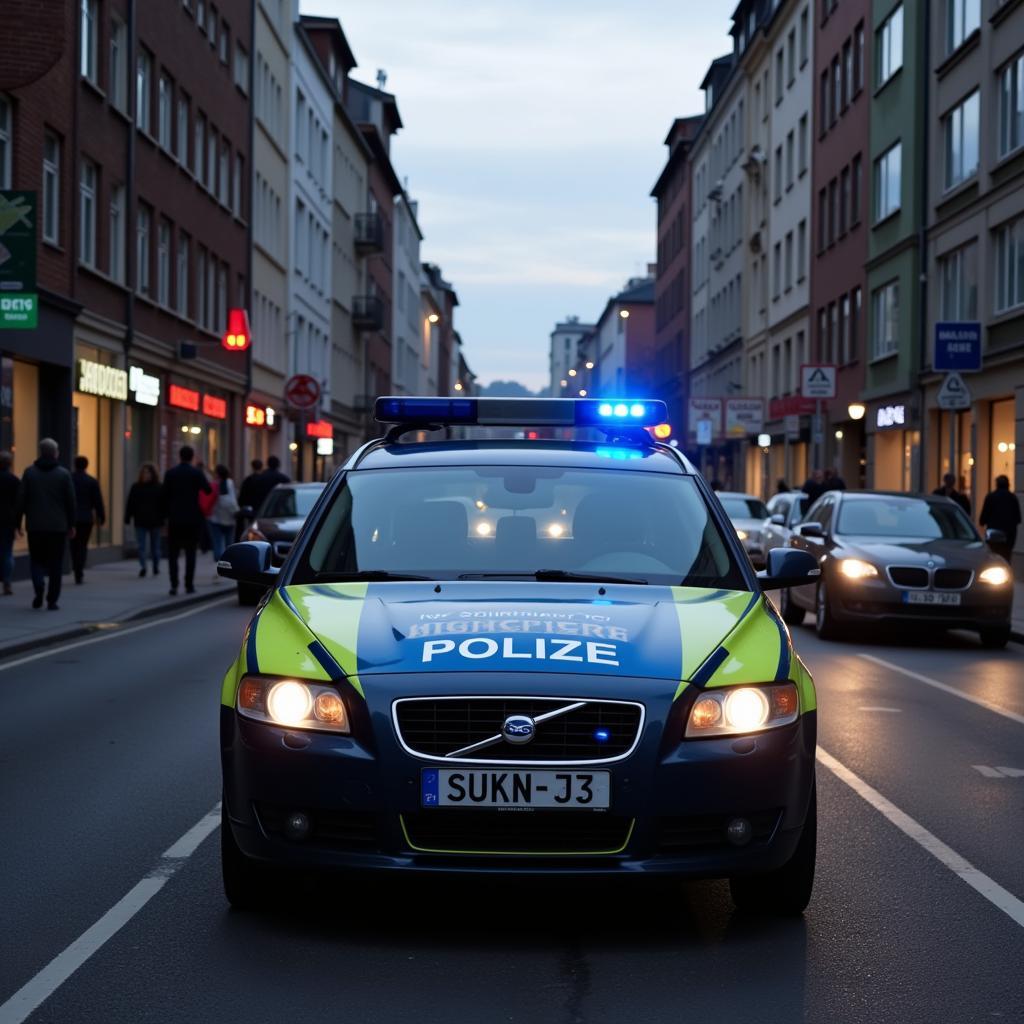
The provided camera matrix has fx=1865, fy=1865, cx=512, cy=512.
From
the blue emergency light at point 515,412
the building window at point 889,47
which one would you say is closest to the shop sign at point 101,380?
the building window at point 889,47

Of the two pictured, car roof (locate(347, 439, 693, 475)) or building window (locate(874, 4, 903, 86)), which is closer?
car roof (locate(347, 439, 693, 475))

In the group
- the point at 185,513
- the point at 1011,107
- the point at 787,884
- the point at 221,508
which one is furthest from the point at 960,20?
the point at 787,884

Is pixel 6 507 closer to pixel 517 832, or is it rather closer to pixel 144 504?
pixel 144 504

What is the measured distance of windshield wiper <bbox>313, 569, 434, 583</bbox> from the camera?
6.43m

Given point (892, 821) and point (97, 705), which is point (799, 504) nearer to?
point (97, 705)

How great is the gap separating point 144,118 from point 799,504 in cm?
1785

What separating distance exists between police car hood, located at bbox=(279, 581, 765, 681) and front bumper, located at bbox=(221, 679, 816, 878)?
20 cm

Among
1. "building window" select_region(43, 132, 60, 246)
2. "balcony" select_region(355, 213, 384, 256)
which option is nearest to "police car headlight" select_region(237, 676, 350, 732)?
"building window" select_region(43, 132, 60, 246)

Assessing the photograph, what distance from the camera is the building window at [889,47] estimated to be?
41031 mm

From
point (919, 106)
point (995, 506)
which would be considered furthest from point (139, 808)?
point (919, 106)

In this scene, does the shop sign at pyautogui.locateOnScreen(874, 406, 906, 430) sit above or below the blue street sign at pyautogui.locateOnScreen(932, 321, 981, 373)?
Result: below

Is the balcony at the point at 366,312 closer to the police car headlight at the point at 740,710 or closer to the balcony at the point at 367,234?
the balcony at the point at 367,234

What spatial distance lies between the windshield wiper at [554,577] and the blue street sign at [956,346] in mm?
17326

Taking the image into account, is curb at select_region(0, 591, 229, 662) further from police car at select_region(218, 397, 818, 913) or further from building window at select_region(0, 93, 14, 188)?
police car at select_region(218, 397, 818, 913)
